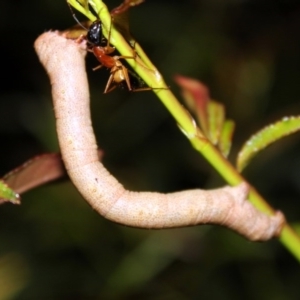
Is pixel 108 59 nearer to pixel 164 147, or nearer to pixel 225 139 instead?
Result: pixel 225 139

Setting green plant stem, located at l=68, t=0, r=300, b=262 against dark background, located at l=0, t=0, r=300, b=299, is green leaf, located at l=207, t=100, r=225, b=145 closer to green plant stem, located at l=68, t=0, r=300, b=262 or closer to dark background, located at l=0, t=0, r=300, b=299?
green plant stem, located at l=68, t=0, r=300, b=262

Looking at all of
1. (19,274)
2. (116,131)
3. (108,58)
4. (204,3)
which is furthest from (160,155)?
(108,58)

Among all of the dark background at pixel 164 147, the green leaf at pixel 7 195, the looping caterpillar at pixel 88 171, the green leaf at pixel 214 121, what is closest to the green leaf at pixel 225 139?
the green leaf at pixel 214 121

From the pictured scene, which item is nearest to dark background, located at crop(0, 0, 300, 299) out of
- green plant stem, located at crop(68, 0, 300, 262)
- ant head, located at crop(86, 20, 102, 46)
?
green plant stem, located at crop(68, 0, 300, 262)

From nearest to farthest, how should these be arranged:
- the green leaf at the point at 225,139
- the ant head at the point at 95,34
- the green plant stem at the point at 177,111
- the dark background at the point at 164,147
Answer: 1. the green plant stem at the point at 177,111
2. the ant head at the point at 95,34
3. the green leaf at the point at 225,139
4. the dark background at the point at 164,147

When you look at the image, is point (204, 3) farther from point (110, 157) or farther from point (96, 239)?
point (96, 239)

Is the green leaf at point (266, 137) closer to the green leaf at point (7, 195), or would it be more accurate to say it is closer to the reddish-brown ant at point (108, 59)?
the reddish-brown ant at point (108, 59)

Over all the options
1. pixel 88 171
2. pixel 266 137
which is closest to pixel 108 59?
pixel 88 171
